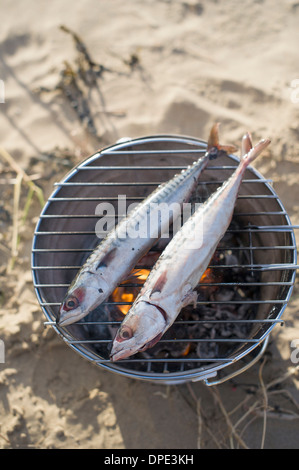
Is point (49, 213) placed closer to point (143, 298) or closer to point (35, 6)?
point (143, 298)

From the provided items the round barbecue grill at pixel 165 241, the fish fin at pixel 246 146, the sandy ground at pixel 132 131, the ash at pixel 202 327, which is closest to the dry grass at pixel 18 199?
the sandy ground at pixel 132 131

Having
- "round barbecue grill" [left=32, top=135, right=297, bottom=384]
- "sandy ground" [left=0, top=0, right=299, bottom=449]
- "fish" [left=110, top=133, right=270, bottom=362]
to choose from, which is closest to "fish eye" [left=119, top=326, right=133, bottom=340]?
"fish" [left=110, top=133, right=270, bottom=362]

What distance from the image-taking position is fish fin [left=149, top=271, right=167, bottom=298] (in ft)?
7.58

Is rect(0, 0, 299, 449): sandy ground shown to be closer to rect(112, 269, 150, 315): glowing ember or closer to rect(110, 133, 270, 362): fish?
rect(112, 269, 150, 315): glowing ember

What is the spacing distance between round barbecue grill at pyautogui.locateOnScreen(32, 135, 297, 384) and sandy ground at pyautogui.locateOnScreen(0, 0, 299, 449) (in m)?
0.49

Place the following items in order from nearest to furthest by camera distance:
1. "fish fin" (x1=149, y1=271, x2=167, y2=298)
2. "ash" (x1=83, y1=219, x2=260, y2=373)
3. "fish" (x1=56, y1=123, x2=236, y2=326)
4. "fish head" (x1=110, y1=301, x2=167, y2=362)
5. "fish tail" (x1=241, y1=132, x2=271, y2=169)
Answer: "fish head" (x1=110, y1=301, x2=167, y2=362) → "fish fin" (x1=149, y1=271, x2=167, y2=298) → "fish" (x1=56, y1=123, x2=236, y2=326) → "fish tail" (x1=241, y1=132, x2=271, y2=169) → "ash" (x1=83, y1=219, x2=260, y2=373)

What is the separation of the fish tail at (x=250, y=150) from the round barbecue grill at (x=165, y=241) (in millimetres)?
112

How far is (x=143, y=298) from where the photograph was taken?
2.31 meters

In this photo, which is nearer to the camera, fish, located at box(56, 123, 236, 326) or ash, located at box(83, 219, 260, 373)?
fish, located at box(56, 123, 236, 326)

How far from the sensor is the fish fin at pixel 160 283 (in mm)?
2311

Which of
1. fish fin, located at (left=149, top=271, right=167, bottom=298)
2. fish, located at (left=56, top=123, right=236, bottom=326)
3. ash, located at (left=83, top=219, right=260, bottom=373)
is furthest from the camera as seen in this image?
ash, located at (left=83, top=219, right=260, bottom=373)

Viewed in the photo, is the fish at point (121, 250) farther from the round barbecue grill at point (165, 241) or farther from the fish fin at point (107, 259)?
the round barbecue grill at point (165, 241)

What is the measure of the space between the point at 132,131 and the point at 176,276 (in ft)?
8.32
